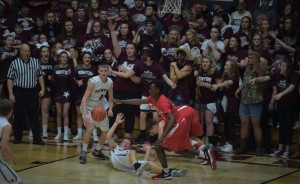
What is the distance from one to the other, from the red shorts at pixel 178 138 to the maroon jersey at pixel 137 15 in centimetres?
513

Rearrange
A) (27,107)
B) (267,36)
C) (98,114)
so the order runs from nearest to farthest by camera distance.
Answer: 1. (98,114)
2. (27,107)
3. (267,36)

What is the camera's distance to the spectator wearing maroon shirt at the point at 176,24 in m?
15.8

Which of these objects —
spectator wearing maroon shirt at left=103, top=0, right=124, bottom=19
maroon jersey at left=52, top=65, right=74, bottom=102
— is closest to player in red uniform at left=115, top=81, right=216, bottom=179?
maroon jersey at left=52, top=65, right=74, bottom=102

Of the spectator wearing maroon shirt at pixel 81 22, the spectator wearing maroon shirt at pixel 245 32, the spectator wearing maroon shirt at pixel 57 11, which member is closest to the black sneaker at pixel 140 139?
the spectator wearing maroon shirt at pixel 245 32

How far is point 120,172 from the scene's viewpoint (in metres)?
12.0

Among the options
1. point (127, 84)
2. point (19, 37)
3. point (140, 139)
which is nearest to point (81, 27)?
point (19, 37)

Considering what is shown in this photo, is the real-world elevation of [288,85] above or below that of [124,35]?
below

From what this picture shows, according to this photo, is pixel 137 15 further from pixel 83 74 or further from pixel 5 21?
pixel 5 21

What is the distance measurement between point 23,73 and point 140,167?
4.28 metres

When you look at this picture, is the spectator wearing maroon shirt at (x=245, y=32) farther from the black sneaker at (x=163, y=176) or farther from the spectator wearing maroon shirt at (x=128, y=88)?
the black sneaker at (x=163, y=176)

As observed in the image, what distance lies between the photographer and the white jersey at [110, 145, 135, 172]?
11836 millimetres

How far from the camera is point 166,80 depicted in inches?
553

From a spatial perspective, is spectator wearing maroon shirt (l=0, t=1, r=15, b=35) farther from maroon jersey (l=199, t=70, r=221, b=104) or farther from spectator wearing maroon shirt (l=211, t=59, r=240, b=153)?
spectator wearing maroon shirt (l=211, t=59, r=240, b=153)

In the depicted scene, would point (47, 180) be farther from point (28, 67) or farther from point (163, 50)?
point (163, 50)
